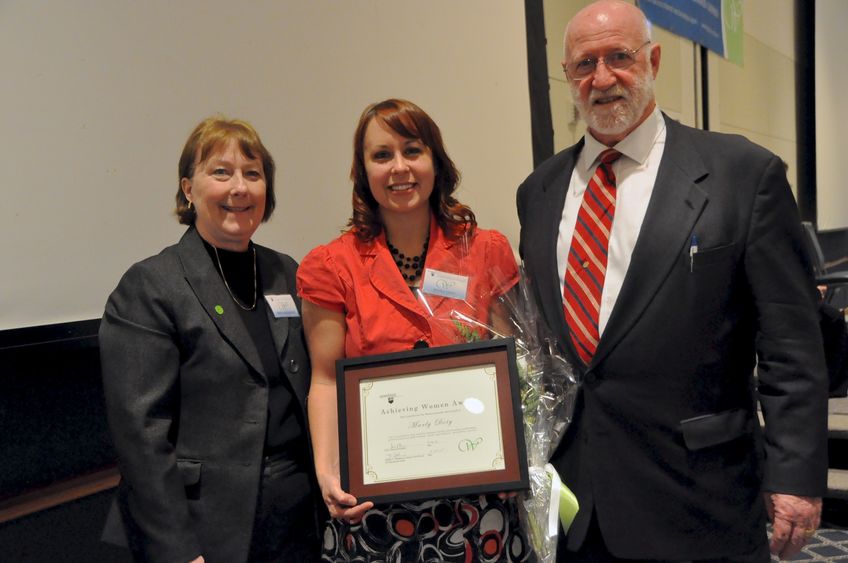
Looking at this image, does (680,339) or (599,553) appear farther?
(599,553)

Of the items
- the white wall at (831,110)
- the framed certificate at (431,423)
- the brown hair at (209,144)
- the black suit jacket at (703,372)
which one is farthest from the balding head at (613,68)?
the white wall at (831,110)

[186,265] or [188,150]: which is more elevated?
[188,150]

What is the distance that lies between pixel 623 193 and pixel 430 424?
66cm

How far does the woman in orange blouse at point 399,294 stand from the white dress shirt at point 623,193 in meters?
0.20

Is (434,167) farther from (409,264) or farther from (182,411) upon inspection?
(182,411)

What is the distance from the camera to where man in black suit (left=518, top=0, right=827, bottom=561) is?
149 cm

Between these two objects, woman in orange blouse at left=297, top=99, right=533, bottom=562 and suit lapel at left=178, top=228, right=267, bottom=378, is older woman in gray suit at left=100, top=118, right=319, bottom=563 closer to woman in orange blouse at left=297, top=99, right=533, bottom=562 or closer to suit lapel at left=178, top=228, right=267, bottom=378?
suit lapel at left=178, top=228, right=267, bottom=378

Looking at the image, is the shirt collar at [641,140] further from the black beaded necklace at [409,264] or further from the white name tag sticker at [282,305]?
the white name tag sticker at [282,305]

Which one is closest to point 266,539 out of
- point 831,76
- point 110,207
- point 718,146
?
point 110,207

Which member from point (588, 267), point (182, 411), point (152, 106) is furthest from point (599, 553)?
point (152, 106)

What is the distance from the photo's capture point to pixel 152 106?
2.28 metres

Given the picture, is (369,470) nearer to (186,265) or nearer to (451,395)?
(451,395)

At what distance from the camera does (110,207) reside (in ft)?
7.11

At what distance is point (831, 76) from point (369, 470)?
8.85 meters
